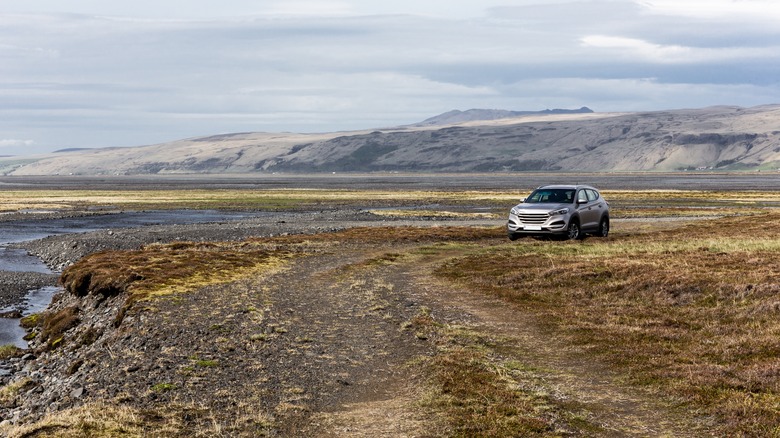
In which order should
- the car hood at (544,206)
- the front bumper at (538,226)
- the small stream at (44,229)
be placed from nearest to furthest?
the small stream at (44,229) → the front bumper at (538,226) → the car hood at (544,206)

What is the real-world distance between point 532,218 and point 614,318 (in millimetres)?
17916

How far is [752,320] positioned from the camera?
1767 centimetres

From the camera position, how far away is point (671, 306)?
20.3 m

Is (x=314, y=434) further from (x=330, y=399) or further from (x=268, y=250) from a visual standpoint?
(x=268, y=250)

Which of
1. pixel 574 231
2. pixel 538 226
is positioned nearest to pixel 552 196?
pixel 538 226

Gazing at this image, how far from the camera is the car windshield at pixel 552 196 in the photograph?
1448 inches

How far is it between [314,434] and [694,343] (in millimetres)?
8618

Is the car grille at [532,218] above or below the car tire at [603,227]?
above

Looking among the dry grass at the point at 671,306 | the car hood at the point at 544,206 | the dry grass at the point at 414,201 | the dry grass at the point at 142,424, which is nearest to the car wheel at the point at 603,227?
the dry grass at the point at 671,306

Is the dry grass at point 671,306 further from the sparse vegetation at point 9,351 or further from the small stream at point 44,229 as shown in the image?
the small stream at point 44,229

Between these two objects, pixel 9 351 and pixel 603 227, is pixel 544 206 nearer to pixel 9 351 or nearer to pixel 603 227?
pixel 603 227

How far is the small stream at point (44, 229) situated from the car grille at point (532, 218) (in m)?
20.4

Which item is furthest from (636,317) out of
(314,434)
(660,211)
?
(660,211)

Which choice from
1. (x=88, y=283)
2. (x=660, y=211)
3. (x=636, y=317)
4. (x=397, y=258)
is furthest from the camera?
(x=660, y=211)
